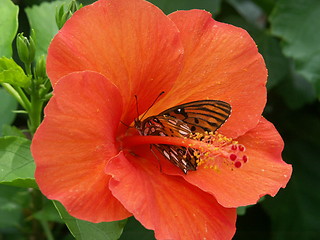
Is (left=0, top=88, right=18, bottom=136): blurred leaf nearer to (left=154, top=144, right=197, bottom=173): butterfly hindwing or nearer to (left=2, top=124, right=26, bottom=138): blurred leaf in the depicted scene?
(left=2, top=124, right=26, bottom=138): blurred leaf

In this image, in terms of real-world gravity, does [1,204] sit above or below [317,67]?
below

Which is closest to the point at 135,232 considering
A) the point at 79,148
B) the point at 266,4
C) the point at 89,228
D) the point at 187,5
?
the point at 89,228

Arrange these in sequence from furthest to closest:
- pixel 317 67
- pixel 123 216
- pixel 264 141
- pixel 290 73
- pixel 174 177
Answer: pixel 290 73 < pixel 317 67 < pixel 264 141 < pixel 174 177 < pixel 123 216

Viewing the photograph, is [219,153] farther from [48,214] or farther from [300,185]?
[300,185]

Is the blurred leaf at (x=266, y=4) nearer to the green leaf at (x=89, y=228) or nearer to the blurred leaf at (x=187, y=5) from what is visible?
the blurred leaf at (x=187, y=5)

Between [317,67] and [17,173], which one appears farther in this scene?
[317,67]

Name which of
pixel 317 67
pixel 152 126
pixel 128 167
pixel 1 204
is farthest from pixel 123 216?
pixel 317 67

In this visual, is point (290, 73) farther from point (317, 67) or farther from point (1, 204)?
point (1, 204)

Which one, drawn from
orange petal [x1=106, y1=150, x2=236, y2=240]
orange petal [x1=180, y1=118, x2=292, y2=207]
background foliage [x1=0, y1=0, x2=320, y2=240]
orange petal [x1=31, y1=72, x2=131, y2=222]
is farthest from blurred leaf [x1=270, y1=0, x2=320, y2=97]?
orange petal [x1=31, y1=72, x2=131, y2=222]
